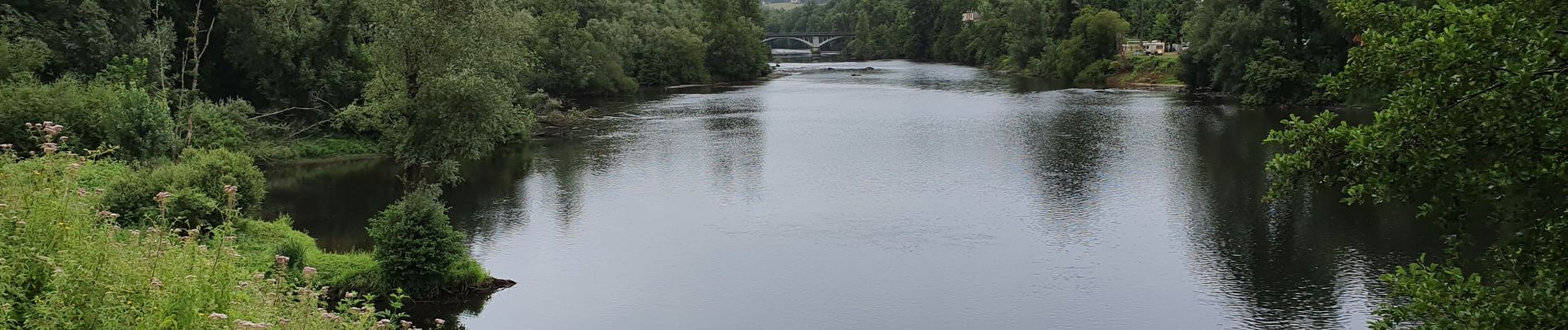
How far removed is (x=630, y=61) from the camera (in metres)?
79.7

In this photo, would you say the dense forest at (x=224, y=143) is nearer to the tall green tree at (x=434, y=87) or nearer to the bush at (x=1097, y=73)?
the tall green tree at (x=434, y=87)

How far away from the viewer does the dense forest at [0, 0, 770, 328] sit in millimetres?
9242

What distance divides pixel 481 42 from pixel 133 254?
15.0m

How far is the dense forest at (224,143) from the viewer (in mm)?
9242

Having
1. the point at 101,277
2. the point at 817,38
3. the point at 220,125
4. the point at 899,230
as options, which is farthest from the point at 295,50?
the point at 817,38

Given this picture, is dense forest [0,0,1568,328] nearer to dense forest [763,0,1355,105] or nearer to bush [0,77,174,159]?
bush [0,77,174,159]

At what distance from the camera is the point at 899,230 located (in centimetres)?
2788

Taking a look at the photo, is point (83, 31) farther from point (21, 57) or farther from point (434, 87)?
point (434, 87)

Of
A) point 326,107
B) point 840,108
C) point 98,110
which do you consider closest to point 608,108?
point 840,108

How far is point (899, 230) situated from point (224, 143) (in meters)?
19.6

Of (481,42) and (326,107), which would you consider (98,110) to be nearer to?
(481,42)

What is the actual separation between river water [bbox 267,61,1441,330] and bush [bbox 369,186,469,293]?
0.62m

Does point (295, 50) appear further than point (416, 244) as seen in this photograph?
Yes

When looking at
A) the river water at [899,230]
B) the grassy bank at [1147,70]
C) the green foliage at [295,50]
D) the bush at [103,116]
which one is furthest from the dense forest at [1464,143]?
the grassy bank at [1147,70]
